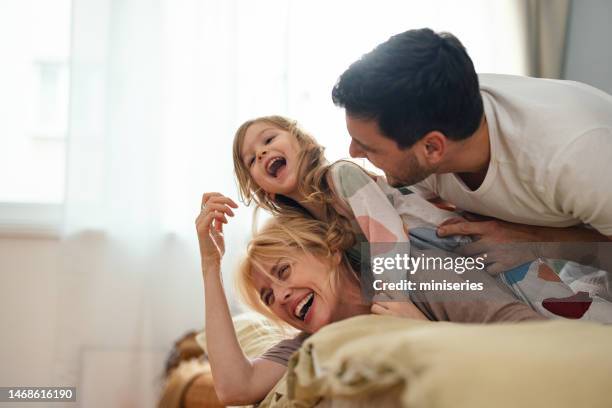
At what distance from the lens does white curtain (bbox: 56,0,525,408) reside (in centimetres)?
261

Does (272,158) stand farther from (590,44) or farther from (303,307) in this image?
(590,44)

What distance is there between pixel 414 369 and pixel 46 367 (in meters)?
2.28

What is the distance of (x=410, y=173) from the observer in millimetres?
1463

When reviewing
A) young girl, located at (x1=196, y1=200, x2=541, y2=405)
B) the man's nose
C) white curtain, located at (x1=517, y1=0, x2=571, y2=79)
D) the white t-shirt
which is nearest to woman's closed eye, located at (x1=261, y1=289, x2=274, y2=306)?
young girl, located at (x1=196, y1=200, x2=541, y2=405)

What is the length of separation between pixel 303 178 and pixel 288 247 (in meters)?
0.21

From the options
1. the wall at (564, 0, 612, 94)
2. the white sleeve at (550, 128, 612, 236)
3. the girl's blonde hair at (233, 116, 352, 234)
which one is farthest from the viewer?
the wall at (564, 0, 612, 94)

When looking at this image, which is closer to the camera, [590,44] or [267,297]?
[267,297]

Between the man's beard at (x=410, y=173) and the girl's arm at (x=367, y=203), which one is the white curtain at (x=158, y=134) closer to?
the girl's arm at (x=367, y=203)

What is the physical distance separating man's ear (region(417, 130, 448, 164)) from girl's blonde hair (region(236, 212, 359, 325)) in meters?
0.28

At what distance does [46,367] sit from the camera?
8.79 ft

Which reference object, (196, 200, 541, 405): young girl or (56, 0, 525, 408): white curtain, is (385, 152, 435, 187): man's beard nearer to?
(196, 200, 541, 405): young girl

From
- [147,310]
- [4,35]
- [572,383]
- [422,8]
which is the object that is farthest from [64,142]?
[572,383]

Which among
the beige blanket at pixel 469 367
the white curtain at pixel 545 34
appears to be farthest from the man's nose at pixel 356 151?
the white curtain at pixel 545 34

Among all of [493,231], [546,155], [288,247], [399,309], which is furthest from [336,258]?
[546,155]
